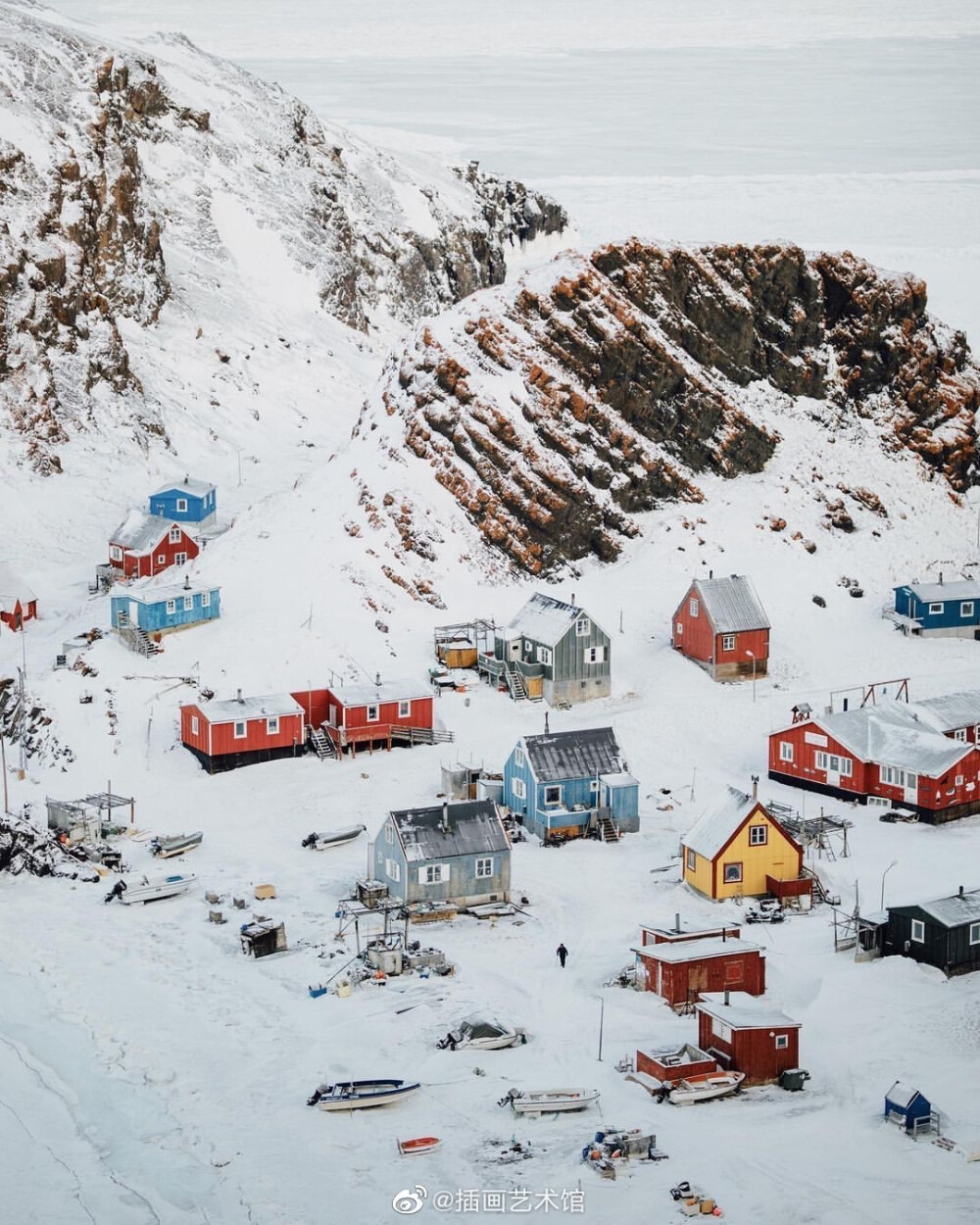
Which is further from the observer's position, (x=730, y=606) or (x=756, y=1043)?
(x=730, y=606)

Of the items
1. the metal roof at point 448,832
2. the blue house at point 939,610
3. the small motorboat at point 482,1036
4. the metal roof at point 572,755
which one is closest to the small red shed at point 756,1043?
the small motorboat at point 482,1036

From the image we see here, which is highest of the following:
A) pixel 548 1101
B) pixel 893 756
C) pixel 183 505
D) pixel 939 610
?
pixel 183 505

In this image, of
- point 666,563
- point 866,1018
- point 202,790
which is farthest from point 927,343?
point 866,1018

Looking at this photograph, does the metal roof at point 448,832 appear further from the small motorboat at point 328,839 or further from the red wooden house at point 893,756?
the red wooden house at point 893,756

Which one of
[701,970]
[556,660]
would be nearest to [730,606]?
[556,660]

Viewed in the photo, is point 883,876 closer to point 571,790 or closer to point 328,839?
point 571,790

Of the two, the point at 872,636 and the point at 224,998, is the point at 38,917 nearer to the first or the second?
the point at 224,998

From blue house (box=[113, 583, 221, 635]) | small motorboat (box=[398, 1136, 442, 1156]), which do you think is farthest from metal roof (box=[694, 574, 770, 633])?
small motorboat (box=[398, 1136, 442, 1156])
